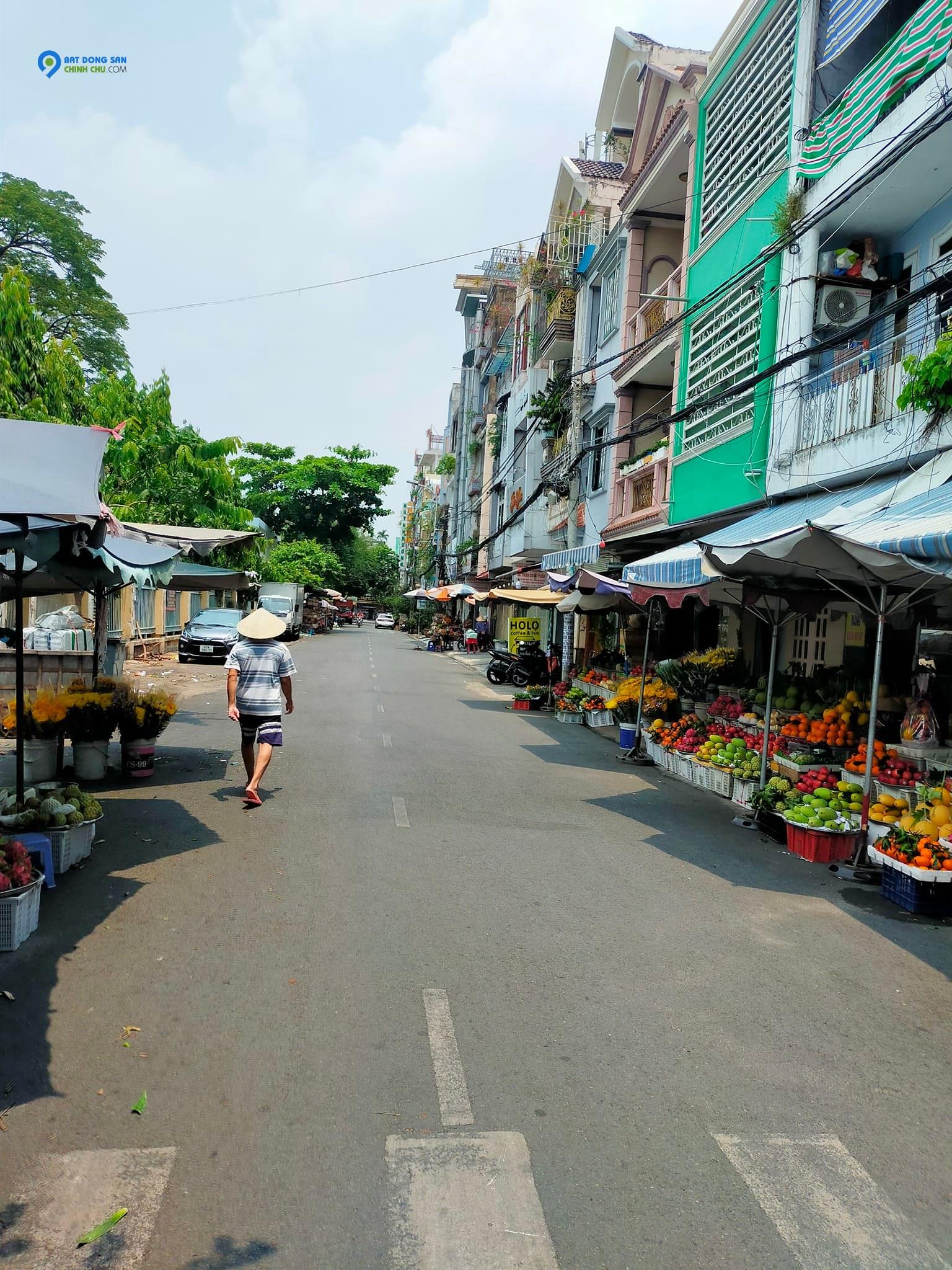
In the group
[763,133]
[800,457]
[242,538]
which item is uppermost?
[763,133]

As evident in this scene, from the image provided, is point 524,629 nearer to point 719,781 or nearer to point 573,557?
point 573,557

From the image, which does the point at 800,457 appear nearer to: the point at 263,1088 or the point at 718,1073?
the point at 718,1073

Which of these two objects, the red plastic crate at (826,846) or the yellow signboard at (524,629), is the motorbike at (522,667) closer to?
the yellow signboard at (524,629)

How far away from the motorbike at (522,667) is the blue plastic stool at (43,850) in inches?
738

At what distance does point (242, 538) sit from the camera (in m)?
11.8

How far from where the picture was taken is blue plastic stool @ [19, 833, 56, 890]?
20.4ft

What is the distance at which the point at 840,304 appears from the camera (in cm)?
1195

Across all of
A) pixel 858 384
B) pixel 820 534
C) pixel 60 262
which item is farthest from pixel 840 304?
pixel 60 262

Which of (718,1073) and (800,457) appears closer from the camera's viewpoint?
(718,1073)

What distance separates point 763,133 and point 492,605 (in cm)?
3814

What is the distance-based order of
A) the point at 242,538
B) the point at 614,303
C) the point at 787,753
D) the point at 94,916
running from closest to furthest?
1. the point at 94,916
2. the point at 787,753
3. the point at 242,538
4. the point at 614,303

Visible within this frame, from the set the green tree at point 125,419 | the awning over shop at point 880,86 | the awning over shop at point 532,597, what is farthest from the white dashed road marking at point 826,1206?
the awning over shop at point 532,597

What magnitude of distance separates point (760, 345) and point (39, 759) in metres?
10.8

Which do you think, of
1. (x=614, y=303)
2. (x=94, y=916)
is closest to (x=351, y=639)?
(x=614, y=303)
